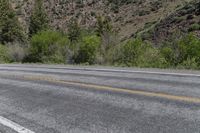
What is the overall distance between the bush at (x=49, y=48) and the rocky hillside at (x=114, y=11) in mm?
21897

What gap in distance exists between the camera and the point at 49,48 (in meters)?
30.2

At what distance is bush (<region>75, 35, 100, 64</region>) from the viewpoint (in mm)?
24438

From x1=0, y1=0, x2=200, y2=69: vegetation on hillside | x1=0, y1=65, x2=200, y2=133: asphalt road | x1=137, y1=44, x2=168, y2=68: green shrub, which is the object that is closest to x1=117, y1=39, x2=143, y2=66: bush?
x1=0, y1=0, x2=200, y2=69: vegetation on hillside

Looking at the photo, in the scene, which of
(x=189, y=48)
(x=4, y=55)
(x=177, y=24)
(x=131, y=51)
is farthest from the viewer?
(x=177, y=24)

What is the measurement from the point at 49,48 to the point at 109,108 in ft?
78.1

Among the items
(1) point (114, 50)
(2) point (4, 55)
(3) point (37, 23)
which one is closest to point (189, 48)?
(1) point (114, 50)

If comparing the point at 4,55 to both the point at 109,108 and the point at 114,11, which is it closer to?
the point at 109,108

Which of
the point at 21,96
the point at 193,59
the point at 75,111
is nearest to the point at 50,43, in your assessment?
the point at 193,59

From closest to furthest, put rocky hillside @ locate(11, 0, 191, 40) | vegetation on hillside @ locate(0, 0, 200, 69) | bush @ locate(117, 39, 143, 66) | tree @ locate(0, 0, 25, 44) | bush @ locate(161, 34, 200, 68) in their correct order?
1. bush @ locate(161, 34, 200, 68)
2. vegetation on hillside @ locate(0, 0, 200, 69)
3. bush @ locate(117, 39, 143, 66)
4. tree @ locate(0, 0, 25, 44)
5. rocky hillside @ locate(11, 0, 191, 40)

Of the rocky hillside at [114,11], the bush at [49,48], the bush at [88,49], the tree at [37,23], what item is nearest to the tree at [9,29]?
the tree at [37,23]

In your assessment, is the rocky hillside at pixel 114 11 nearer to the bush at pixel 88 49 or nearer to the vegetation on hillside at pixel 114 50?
the vegetation on hillside at pixel 114 50

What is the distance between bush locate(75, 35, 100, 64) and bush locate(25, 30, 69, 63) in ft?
7.15

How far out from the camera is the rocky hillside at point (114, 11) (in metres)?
57.6

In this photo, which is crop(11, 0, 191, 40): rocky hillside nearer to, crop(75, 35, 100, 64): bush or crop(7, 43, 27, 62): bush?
crop(7, 43, 27, 62): bush
